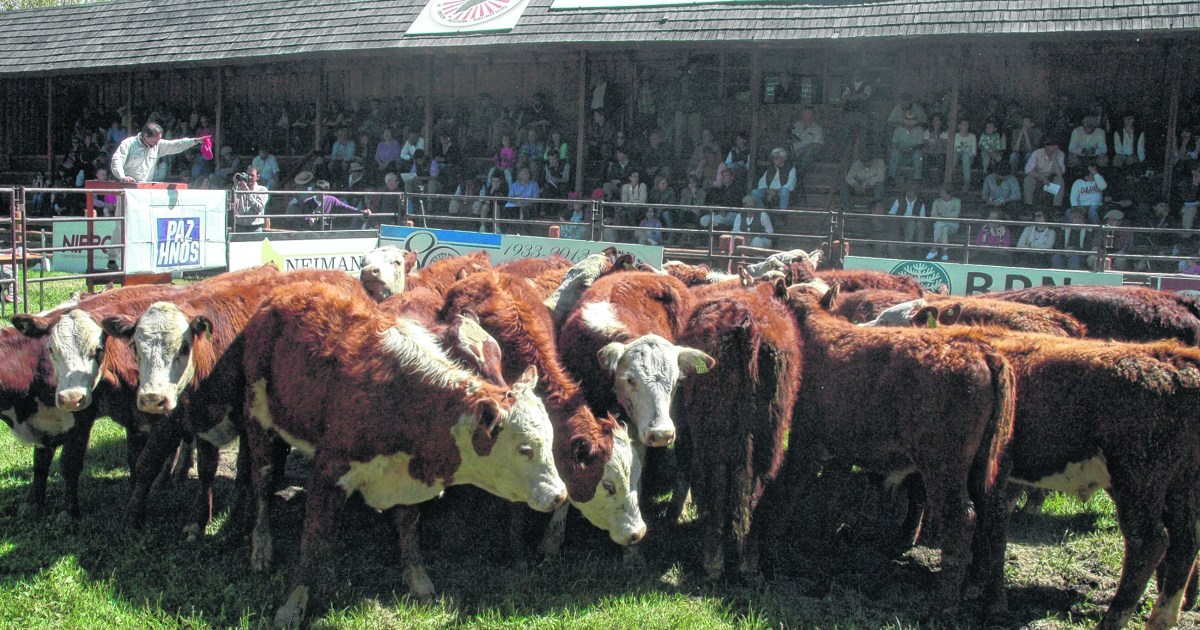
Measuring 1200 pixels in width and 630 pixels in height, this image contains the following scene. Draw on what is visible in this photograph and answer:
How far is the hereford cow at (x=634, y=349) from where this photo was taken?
588 cm

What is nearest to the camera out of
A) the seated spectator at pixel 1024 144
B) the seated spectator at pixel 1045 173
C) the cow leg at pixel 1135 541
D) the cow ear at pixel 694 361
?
the cow leg at pixel 1135 541

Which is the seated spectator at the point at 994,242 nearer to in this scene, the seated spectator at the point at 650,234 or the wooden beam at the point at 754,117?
the wooden beam at the point at 754,117

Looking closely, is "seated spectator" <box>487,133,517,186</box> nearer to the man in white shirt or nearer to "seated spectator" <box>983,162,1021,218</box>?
the man in white shirt

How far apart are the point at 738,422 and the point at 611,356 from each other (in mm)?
896

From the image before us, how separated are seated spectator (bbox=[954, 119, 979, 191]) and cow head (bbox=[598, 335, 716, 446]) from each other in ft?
39.3

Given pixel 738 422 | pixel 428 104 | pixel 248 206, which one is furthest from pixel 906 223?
pixel 248 206

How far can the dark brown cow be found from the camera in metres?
7.33

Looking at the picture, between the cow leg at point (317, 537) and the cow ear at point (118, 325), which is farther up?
the cow ear at point (118, 325)

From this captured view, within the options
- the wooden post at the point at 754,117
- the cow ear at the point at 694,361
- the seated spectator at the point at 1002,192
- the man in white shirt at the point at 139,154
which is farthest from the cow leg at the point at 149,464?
the seated spectator at the point at 1002,192

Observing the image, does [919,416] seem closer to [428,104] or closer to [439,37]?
[439,37]

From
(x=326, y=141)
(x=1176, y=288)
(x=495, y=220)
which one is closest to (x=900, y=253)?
(x=1176, y=288)

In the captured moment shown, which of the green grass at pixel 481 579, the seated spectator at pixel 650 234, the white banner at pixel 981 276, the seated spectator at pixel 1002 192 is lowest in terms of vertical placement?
the green grass at pixel 481 579

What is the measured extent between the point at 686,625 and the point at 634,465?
107 centimetres

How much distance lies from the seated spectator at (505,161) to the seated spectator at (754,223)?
488cm
